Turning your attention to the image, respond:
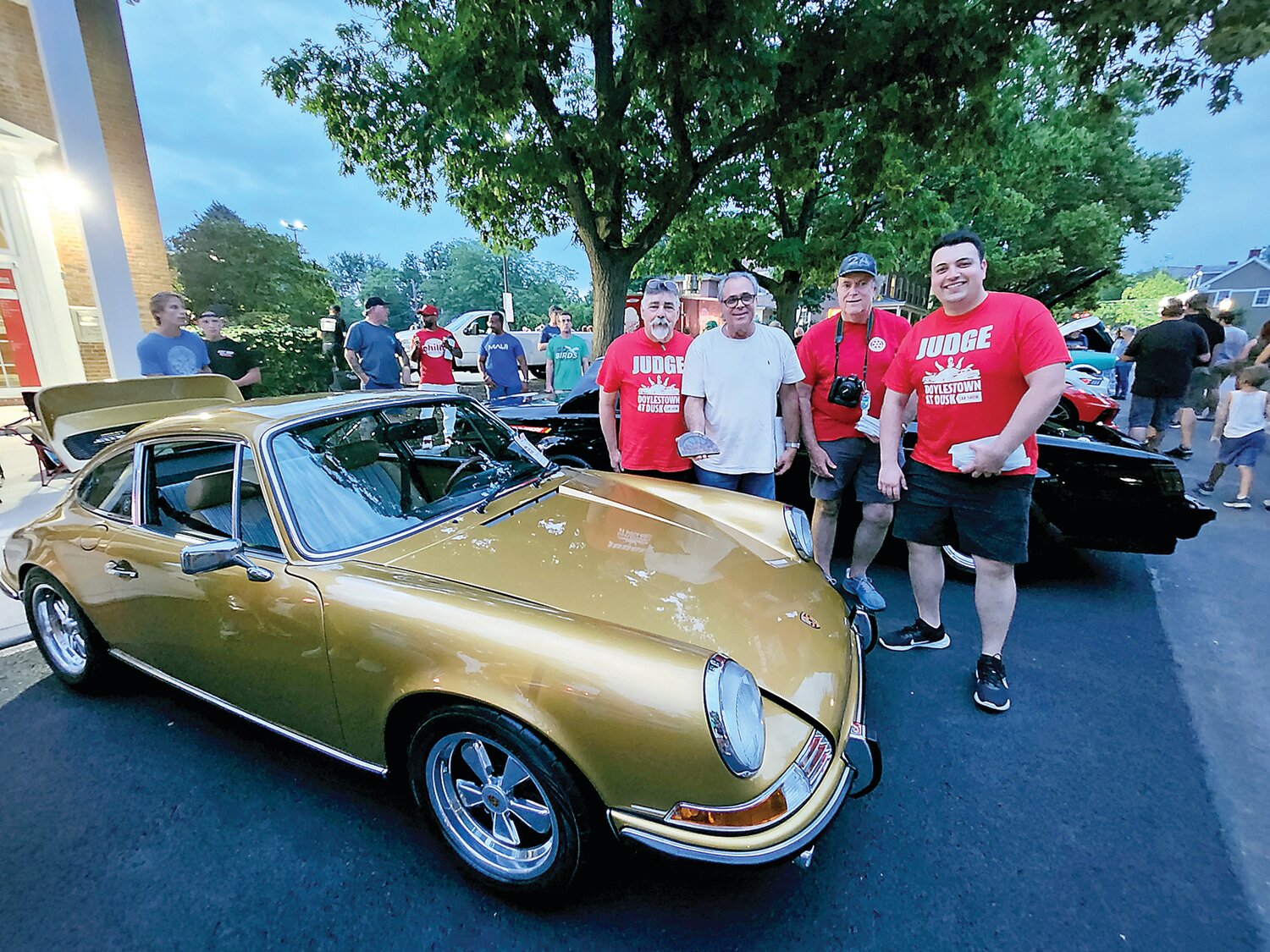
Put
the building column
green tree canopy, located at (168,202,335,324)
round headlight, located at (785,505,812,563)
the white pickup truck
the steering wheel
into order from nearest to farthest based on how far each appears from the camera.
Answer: round headlight, located at (785,505,812,563)
the steering wheel
the building column
the white pickup truck
green tree canopy, located at (168,202,335,324)

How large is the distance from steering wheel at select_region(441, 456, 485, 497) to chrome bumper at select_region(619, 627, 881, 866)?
1639mm

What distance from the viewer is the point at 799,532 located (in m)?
2.67

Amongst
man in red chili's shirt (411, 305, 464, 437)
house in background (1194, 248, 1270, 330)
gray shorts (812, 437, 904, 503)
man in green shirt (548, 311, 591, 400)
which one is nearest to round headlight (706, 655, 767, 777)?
gray shorts (812, 437, 904, 503)

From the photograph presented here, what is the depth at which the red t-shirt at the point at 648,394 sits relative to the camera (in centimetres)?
A: 342

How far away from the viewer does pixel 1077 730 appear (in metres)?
2.48

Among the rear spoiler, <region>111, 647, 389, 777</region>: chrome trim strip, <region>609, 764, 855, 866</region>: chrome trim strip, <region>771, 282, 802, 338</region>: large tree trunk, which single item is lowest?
<region>111, 647, 389, 777</region>: chrome trim strip

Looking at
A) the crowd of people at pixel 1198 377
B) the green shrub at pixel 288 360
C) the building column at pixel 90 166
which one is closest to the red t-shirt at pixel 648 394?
the crowd of people at pixel 1198 377

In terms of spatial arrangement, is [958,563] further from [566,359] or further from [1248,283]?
[1248,283]

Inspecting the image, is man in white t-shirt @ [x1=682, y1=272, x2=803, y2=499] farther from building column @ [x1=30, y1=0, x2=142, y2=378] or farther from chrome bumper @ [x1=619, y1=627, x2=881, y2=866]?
building column @ [x1=30, y1=0, x2=142, y2=378]

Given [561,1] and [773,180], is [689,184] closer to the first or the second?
[773,180]

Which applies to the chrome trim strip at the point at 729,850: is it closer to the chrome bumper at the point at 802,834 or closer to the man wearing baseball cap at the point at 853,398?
the chrome bumper at the point at 802,834

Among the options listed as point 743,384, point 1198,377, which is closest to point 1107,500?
point 743,384

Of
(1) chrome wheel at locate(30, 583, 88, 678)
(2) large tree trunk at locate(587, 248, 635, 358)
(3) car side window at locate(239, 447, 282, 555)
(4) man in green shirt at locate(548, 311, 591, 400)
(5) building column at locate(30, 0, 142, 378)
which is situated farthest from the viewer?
(2) large tree trunk at locate(587, 248, 635, 358)

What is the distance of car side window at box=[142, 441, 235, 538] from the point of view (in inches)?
91.2
